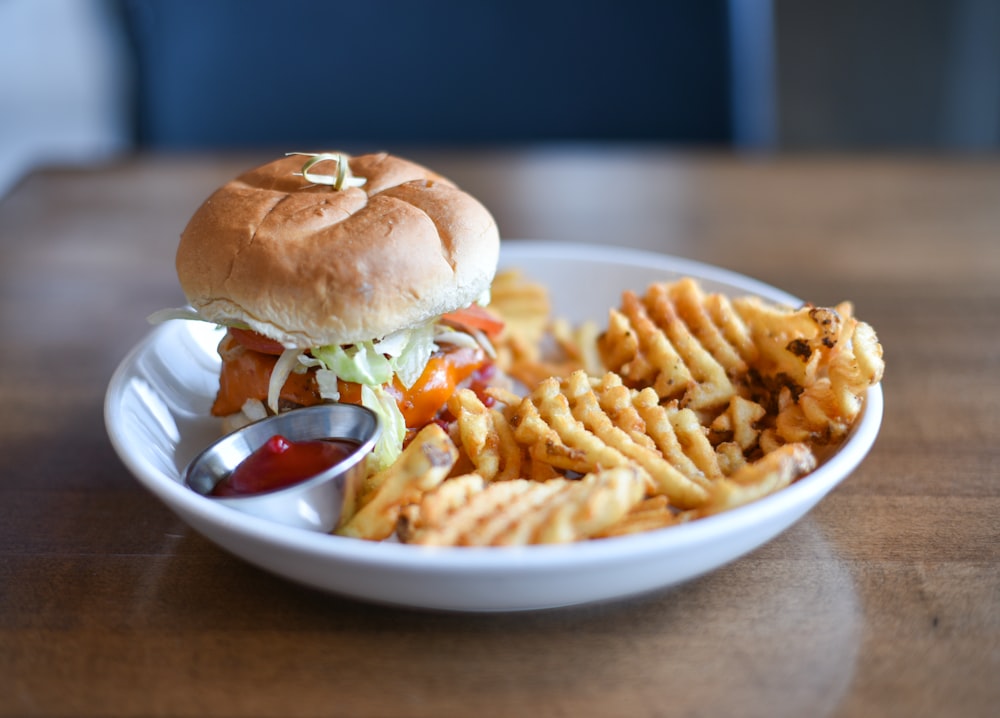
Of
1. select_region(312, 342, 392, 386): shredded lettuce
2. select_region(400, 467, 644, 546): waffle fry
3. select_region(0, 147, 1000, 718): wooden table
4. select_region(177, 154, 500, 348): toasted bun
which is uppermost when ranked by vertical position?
select_region(177, 154, 500, 348): toasted bun

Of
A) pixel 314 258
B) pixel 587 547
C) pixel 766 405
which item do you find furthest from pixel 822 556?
pixel 314 258

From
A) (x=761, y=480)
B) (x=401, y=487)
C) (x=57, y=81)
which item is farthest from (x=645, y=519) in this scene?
(x=57, y=81)

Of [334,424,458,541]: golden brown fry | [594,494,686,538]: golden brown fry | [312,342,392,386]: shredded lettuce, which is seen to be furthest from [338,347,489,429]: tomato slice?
[594,494,686,538]: golden brown fry

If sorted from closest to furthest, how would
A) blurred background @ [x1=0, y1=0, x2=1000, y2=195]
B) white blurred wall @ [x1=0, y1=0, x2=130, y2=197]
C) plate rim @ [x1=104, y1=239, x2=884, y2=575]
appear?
plate rim @ [x1=104, y1=239, x2=884, y2=575], blurred background @ [x1=0, y1=0, x2=1000, y2=195], white blurred wall @ [x1=0, y1=0, x2=130, y2=197]

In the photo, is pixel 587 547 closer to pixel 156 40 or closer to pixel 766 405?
pixel 766 405

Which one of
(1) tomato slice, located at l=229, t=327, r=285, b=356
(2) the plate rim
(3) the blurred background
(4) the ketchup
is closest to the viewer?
(2) the plate rim

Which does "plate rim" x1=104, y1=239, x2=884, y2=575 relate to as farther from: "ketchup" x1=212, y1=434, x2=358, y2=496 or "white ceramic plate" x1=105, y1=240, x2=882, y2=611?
"ketchup" x1=212, y1=434, x2=358, y2=496

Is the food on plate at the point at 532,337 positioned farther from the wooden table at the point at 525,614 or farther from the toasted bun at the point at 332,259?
the wooden table at the point at 525,614
